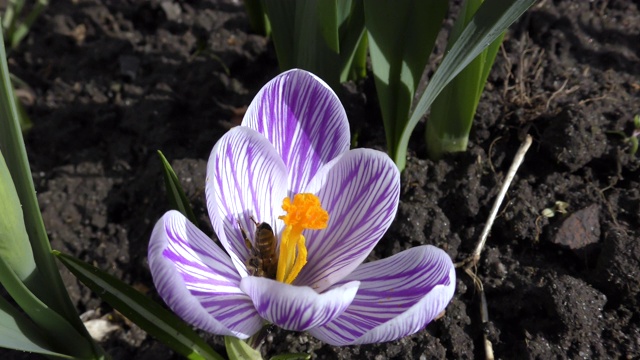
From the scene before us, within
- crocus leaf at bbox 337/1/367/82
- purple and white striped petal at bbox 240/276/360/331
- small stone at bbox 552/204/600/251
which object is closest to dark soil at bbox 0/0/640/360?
small stone at bbox 552/204/600/251

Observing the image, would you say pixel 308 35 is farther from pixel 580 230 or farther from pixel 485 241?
pixel 580 230

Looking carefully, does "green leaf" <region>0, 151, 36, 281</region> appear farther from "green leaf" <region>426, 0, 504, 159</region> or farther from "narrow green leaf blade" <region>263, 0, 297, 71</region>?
"green leaf" <region>426, 0, 504, 159</region>

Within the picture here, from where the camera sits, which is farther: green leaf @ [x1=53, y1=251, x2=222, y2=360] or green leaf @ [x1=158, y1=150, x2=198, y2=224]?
green leaf @ [x1=158, y1=150, x2=198, y2=224]

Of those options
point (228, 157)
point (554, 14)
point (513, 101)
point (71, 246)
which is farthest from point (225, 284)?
point (554, 14)

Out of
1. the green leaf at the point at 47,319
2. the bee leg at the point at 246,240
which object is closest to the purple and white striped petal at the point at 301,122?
the bee leg at the point at 246,240

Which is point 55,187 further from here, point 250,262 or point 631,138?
point 631,138

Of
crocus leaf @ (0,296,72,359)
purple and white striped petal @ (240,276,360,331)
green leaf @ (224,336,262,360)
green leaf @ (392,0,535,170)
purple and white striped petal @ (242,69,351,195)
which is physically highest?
green leaf @ (392,0,535,170)

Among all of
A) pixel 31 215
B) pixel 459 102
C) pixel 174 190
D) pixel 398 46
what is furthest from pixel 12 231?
pixel 459 102
